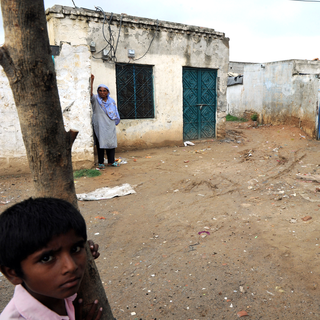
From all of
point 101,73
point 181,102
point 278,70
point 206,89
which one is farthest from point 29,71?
point 278,70

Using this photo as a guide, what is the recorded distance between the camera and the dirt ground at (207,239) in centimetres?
209

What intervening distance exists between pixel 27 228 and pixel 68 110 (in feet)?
16.3

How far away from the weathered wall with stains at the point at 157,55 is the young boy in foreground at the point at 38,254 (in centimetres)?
644

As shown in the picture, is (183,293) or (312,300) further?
(183,293)

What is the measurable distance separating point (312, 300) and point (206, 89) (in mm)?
7622

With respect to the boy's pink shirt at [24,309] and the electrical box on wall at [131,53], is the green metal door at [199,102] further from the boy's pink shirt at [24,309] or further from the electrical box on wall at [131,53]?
the boy's pink shirt at [24,309]

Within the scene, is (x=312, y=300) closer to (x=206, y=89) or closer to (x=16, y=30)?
(x=16, y=30)

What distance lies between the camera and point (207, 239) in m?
3.00

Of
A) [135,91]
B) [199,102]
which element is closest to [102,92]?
[135,91]

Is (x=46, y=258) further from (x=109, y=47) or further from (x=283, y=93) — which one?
(x=283, y=93)

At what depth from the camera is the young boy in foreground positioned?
0.95 m

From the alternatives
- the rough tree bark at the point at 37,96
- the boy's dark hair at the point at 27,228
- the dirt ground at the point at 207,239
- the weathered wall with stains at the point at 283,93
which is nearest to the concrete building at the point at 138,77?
the dirt ground at the point at 207,239

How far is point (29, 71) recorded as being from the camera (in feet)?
3.67

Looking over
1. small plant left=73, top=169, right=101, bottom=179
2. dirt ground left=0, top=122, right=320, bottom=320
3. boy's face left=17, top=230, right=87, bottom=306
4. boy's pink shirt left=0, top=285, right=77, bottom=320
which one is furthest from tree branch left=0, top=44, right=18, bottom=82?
small plant left=73, top=169, right=101, bottom=179
